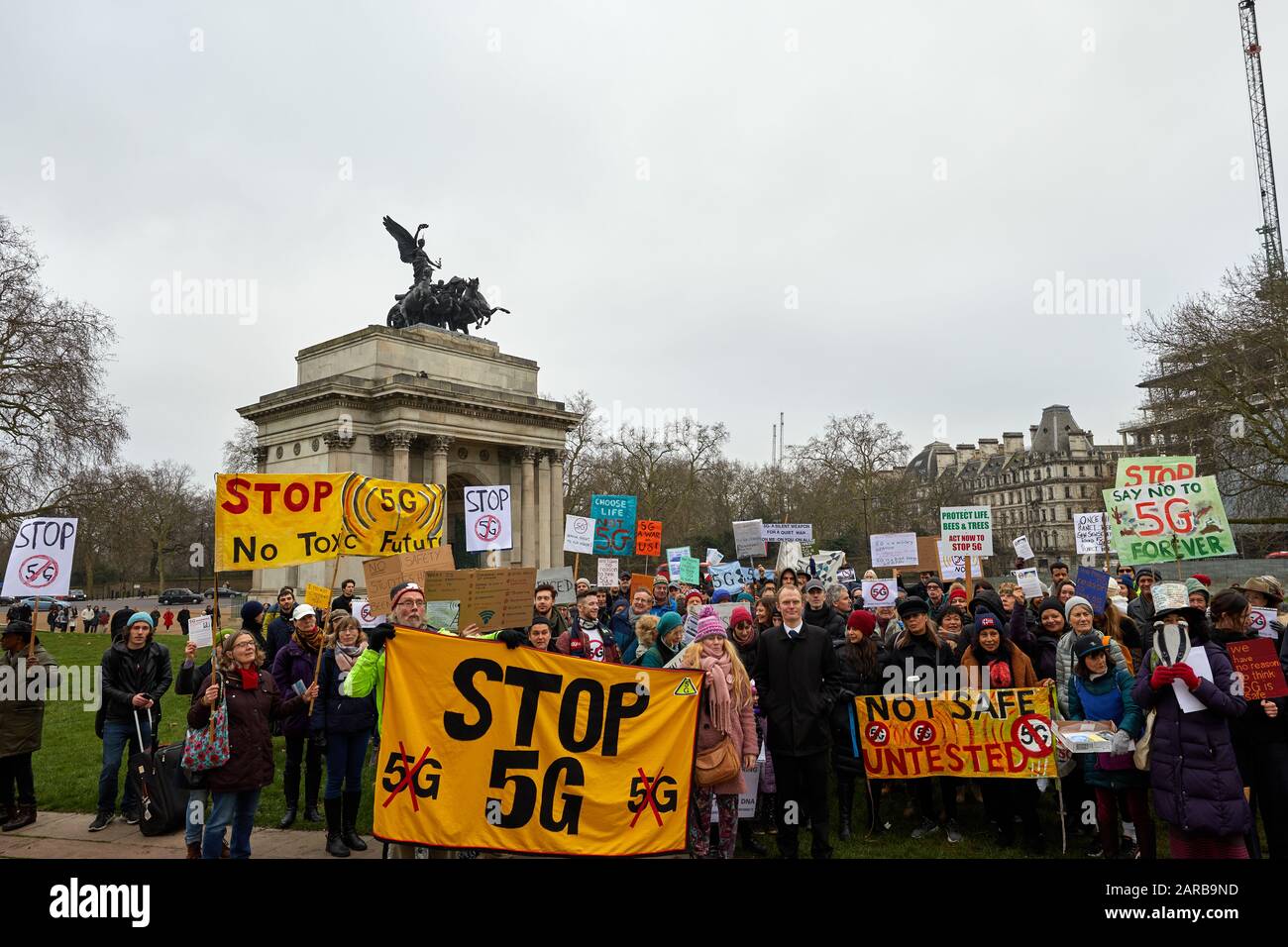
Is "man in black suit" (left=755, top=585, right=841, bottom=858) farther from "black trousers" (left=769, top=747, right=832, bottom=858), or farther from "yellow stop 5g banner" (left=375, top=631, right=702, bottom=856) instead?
"yellow stop 5g banner" (left=375, top=631, right=702, bottom=856)

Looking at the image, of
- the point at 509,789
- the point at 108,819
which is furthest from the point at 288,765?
the point at 509,789

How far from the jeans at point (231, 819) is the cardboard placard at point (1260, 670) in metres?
6.78

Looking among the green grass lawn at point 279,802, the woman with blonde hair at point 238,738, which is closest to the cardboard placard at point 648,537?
the green grass lawn at point 279,802

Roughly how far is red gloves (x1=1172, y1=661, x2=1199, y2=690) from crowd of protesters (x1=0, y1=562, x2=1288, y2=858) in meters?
0.01

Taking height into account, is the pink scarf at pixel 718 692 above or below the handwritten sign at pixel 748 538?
below

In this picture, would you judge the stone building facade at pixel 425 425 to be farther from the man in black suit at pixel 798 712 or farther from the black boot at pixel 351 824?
the man in black suit at pixel 798 712

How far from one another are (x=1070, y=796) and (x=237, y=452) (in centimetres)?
8560

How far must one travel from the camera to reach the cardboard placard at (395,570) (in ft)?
30.2

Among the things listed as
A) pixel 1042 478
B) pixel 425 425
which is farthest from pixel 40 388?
pixel 1042 478

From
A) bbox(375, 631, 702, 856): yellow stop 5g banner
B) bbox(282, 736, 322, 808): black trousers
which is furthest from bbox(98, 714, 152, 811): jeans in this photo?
bbox(375, 631, 702, 856): yellow stop 5g banner

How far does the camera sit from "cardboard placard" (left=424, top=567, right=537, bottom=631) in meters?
8.77
